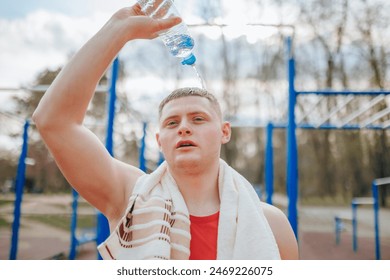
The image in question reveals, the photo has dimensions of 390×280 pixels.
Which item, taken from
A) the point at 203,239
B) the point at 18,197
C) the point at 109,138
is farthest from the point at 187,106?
the point at 18,197

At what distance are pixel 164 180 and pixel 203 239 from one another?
0.49ft

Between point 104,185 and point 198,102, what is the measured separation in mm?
253

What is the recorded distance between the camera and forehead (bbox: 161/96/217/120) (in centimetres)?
73

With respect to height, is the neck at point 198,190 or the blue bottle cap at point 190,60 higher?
the blue bottle cap at point 190,60

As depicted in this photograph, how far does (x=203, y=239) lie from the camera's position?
682mm

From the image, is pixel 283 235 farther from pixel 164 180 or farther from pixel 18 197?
pixel 18 197

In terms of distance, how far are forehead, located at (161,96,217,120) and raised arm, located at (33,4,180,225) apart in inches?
5.9

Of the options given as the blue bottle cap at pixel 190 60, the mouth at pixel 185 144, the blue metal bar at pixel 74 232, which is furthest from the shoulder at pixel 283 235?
the blue metal bar at pixel 74 232

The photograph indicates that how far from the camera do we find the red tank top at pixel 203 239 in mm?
674

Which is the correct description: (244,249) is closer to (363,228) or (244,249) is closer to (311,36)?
(311,36)

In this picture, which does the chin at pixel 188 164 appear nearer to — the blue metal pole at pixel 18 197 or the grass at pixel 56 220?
the blue metal pole at pixel 18 197

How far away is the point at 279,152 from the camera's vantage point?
10.9 m

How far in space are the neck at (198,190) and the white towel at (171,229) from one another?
0.02 m
